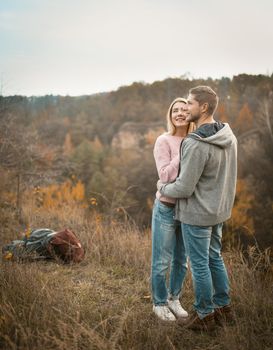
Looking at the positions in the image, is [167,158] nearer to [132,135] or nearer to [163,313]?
[163,313]

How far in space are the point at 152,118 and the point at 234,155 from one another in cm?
→ 4813

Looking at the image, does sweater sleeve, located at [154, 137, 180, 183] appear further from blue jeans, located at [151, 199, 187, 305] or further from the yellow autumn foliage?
the yellow autumn foliage

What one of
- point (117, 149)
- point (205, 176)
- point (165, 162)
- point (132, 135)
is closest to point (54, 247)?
point (165, 162)

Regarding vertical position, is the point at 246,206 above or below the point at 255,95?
below

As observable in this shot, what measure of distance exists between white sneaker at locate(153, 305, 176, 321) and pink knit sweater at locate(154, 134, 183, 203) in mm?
945

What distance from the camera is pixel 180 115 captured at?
114 inches

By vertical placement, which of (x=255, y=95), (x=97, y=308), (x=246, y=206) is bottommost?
(x=246, y=206)

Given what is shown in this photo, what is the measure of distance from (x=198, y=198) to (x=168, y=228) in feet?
1.45

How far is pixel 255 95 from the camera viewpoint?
26.0 m

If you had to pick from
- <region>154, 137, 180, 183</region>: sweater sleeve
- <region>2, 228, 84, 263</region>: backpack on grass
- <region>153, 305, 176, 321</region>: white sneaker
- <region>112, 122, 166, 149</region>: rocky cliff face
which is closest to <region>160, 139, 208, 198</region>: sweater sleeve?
<region>154, 137, 180, 183</region>: sweater sleeve

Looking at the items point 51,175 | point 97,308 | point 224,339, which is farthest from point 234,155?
point 51,175

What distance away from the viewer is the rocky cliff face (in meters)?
51.7

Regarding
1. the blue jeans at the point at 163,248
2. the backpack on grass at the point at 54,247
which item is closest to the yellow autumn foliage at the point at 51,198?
the backpack on grass at the point at 54,247

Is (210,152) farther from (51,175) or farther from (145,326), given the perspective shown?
(51,175)
